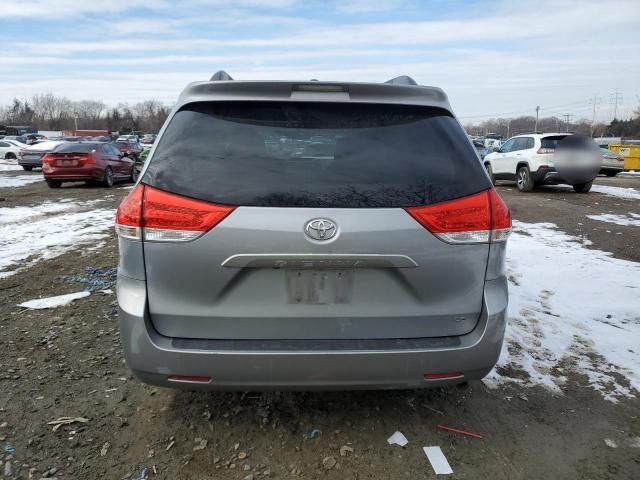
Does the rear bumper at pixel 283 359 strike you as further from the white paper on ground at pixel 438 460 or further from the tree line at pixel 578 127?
the tree line at pixel 578 127

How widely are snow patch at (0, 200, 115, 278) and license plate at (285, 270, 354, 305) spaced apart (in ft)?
15.9

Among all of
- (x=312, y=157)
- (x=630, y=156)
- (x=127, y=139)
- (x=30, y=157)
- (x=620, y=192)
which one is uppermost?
(x=127, y=139)

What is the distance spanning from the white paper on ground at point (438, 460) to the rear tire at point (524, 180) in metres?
13.3

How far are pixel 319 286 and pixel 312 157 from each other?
24.7 inches

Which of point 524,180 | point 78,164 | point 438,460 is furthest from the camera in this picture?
point 78,164

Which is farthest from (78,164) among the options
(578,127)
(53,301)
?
(578,127)

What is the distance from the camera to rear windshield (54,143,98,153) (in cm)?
1528

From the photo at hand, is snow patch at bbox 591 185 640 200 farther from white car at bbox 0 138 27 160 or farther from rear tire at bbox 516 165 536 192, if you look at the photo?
white car at bbox 0 138 27 160

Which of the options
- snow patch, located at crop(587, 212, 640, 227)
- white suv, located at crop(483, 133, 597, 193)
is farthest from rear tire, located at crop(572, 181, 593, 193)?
snow patch, located at crop(587, 212, 640, 227)

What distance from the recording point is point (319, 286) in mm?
2230

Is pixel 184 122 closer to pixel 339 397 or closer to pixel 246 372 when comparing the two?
pixel 246 372

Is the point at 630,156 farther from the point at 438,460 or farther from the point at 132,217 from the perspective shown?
the point at 132,217

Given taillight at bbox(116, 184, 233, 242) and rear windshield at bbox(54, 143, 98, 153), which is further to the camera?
rear windshield at bbox(54, 143, 98, 153)

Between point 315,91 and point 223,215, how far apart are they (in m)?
0.80
